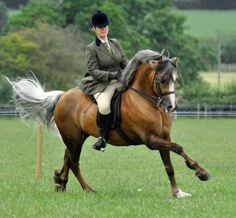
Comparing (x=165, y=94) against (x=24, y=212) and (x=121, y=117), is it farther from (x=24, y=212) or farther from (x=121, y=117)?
(x=24, y=212)

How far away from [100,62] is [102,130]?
113 cm

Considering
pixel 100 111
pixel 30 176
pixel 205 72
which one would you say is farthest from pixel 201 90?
pixel 100 111

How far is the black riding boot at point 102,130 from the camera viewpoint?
11.8 metres

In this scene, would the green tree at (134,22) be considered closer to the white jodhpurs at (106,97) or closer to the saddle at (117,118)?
the white jodhpurs at (106,97)

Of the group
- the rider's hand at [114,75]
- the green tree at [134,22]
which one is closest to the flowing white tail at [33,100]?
the rider's hand at [114,75]

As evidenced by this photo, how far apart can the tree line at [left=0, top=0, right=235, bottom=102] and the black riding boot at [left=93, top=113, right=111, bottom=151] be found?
49.3 meters

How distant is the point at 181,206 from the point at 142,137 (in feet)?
5.19

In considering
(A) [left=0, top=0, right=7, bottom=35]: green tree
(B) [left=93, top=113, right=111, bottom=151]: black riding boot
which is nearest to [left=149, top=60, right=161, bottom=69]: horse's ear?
(B) [left=93, top=113, right=111, bottom=151]: black riding boot

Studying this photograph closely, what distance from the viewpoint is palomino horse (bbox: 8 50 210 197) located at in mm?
10938

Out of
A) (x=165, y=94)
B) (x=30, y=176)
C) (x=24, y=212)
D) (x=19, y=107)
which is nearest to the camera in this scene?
(x=24, y=212)

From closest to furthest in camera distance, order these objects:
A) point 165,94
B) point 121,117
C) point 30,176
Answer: point 165,94 → point 121,117 → point 30,176

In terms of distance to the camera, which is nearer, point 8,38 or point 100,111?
point 100,111

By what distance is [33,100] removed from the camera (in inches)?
533

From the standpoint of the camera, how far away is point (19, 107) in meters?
13.7
